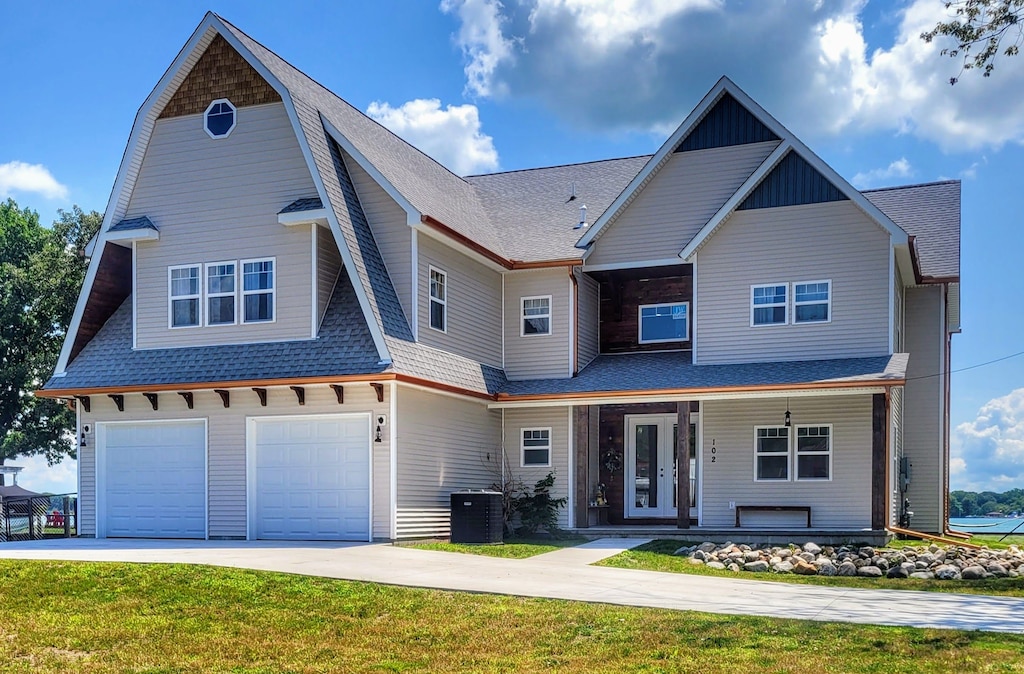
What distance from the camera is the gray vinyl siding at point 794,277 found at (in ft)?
70.7

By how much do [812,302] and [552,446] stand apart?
6.25 meters

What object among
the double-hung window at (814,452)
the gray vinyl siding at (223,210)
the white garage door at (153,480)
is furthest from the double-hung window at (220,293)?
the double-hung window at (814,452)

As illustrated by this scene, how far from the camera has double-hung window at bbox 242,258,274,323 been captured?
20.2m

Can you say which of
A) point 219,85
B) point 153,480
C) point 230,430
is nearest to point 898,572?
point 230,430

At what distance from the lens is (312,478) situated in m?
19.5

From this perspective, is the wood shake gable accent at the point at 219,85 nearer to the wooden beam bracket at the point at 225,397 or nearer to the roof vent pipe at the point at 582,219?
the wooden beam bracket at the point at 225,397

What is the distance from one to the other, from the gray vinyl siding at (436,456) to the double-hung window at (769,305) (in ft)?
19.8

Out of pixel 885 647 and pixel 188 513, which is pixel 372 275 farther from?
pixel 885 647

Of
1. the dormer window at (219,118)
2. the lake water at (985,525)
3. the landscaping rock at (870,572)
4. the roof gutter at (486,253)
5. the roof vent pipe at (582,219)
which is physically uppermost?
the dormer window at (219,118)

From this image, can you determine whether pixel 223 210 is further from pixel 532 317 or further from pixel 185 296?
pixel 532 317

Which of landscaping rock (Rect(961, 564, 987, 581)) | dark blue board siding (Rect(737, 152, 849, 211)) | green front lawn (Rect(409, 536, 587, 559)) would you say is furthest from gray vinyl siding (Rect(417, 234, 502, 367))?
landscaping rock (Rect(961, 564, 987, 581))

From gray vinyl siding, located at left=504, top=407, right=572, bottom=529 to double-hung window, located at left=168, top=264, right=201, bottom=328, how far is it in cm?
703

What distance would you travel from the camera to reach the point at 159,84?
20.9 m

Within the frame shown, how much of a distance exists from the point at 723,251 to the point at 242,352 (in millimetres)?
10109
